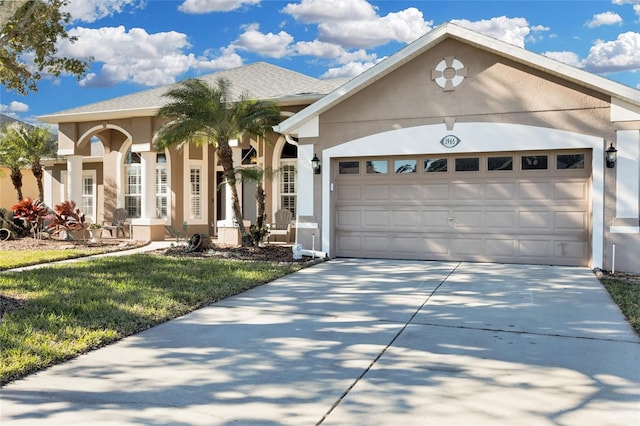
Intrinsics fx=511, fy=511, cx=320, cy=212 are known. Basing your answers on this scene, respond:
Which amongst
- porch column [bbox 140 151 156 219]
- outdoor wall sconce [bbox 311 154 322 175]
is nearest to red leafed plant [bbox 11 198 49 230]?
porch column [bbox 140 151 156 219]

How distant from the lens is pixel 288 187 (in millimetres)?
15812

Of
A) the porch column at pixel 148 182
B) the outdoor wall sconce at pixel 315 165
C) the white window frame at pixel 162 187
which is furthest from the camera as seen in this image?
the white window frame at pixel 162 187

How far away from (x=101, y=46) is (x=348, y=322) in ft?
83.6

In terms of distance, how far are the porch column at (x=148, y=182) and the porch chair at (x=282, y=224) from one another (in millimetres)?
4039

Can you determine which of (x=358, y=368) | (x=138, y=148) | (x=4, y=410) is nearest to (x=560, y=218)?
(x=358, y=368)

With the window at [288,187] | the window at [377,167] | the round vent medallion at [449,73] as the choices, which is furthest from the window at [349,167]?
the window at [288,187]

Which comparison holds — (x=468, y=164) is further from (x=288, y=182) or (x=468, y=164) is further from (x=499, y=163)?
(x=288, y=182)

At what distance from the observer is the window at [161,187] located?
17342 mm

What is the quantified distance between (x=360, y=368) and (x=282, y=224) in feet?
35.6

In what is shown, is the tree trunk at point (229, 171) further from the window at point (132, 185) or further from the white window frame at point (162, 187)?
the window at point (132, 185)

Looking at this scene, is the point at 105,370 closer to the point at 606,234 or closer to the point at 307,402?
the point at 307,402

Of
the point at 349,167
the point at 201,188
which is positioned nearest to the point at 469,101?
the point at 349,167

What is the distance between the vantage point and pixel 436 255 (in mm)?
11547

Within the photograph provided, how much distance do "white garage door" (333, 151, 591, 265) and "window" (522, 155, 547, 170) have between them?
19 millimetres
